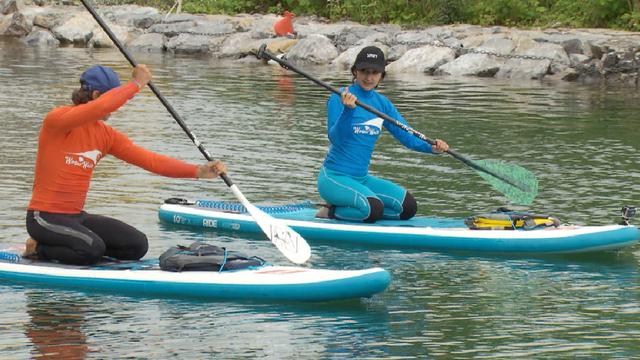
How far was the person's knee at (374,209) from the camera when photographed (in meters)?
11.4

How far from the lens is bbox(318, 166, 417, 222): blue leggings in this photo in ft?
Answer: 37.3

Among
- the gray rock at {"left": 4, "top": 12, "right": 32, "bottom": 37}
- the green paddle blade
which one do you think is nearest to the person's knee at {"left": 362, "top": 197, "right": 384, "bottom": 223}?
the green paddle blade

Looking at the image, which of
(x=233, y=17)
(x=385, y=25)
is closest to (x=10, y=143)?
(x=385, y=25)

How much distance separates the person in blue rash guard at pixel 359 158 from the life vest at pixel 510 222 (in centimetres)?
67

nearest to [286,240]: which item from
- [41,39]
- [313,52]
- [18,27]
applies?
[313,52]

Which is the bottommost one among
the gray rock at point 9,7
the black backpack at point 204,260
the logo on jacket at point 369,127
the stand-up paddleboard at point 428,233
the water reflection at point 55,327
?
the water reflection at point 55,327

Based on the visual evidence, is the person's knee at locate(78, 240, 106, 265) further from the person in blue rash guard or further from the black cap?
the black cap

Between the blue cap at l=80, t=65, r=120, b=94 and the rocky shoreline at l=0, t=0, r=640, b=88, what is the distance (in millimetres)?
A: 18620

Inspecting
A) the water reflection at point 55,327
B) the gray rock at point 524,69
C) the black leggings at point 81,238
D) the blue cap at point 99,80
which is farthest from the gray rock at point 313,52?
the water reflection at point 55,327

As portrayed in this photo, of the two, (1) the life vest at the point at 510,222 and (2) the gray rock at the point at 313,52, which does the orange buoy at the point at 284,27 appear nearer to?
(2) the gray rock at the point at 313,52

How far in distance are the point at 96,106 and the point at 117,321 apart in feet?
4.78

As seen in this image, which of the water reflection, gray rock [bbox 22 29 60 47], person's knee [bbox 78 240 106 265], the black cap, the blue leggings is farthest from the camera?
gray rock [bbox 22 29 60 47]

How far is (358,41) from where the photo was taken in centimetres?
3048

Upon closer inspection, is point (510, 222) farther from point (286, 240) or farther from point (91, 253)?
point (91, 253)
